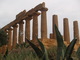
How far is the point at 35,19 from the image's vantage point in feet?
128

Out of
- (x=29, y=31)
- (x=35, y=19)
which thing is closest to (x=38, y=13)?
(x=35, y=19)

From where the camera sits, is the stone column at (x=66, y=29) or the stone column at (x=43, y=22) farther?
the stone column at (x=66, y=29)

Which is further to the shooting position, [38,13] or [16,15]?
[16,15]

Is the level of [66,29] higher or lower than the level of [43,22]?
lower

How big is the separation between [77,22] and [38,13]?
22.0 ft

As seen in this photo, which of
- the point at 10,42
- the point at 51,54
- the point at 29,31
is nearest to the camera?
the point at 51,54

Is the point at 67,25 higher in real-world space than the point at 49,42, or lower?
higher

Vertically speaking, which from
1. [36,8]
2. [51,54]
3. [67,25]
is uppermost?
[36,8]

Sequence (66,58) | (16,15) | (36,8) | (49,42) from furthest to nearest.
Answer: (16,15) < (36,8) < (49,42) < (66,58)

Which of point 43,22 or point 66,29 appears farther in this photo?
point 66,29

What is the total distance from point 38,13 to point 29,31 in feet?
14.3

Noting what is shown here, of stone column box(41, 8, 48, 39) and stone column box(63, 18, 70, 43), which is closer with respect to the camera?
stone column box(41, 8, 48, 39)

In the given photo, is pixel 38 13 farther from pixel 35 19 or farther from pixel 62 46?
pixel 62 46

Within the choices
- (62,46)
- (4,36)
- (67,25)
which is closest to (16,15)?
(4,36)
